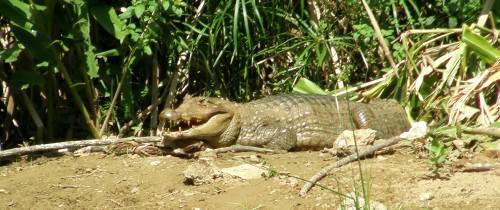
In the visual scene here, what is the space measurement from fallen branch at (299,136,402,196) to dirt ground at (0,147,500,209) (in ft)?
0.13

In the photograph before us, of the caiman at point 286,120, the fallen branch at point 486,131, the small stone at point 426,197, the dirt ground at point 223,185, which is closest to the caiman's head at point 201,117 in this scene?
the caiman at point 286,120

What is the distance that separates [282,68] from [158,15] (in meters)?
Result: 1.57

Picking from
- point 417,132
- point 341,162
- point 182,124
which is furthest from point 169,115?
point 417,132

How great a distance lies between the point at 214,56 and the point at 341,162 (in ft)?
7.68

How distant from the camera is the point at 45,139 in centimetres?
788

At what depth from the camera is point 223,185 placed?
6199 mm

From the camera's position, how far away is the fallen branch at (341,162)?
589 centimetres

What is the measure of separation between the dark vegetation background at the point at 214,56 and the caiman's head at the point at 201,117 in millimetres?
507

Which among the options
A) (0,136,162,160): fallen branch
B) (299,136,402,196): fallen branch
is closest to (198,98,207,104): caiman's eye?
(0,136,162,160): fallen branch

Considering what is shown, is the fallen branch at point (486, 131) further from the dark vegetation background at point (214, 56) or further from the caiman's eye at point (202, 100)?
the caiman's eye at point (202, 100)

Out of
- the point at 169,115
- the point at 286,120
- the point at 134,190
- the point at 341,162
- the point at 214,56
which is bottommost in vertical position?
the point at 134,190

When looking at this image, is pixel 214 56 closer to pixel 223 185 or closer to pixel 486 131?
pixel 223 185

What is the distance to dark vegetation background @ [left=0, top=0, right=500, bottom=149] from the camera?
7.26 m

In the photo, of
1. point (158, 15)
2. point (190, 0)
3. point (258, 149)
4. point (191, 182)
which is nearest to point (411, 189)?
point (191, 182)
